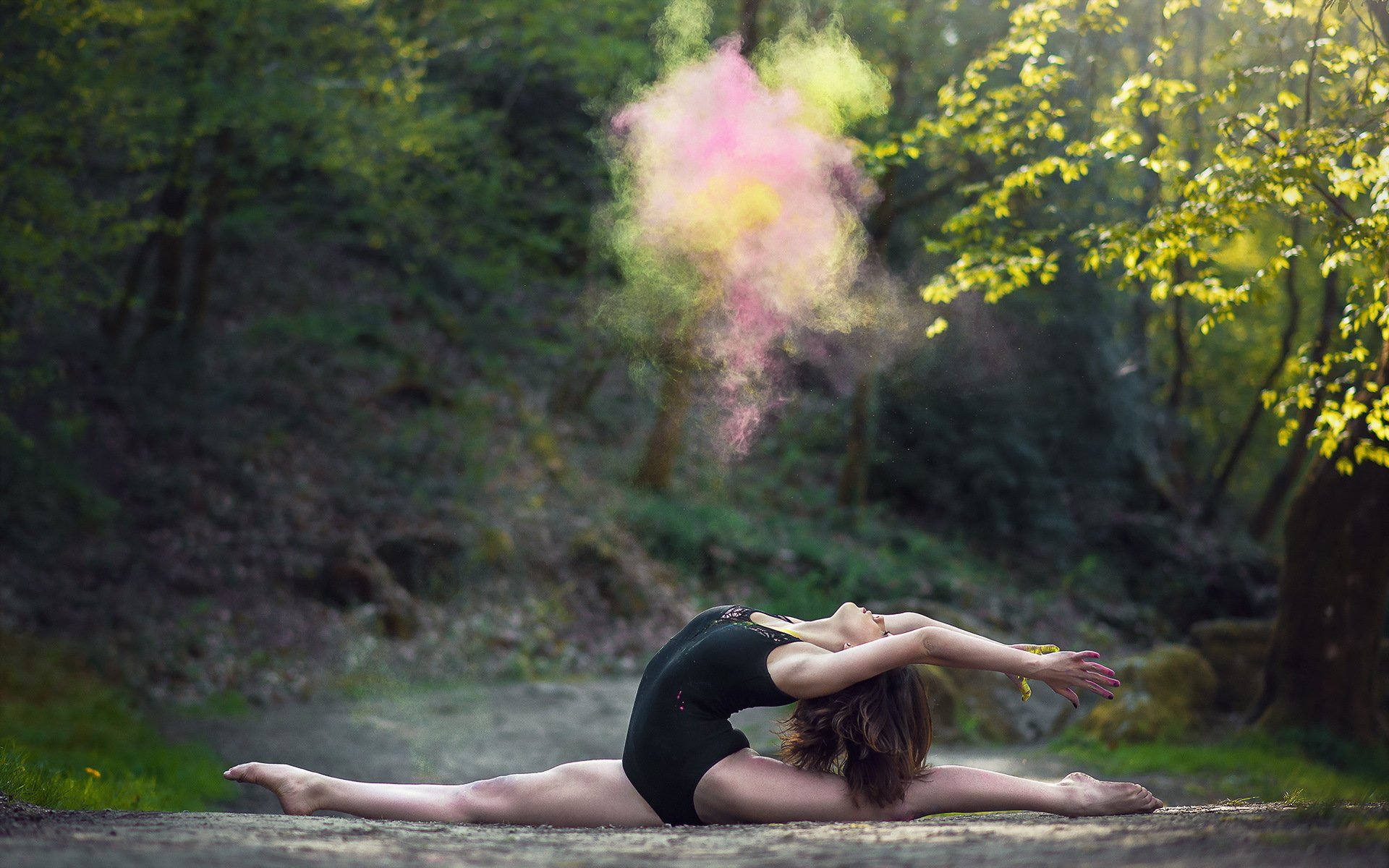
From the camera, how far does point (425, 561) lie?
45.7 feet

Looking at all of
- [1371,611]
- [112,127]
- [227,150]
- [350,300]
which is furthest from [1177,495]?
[112,127]

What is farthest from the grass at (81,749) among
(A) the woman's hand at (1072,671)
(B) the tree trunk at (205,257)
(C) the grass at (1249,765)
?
(C) the grass at (1249,765)

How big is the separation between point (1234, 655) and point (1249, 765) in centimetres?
428

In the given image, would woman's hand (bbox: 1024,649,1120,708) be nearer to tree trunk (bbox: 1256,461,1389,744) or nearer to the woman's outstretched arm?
the woman's outstretched arm

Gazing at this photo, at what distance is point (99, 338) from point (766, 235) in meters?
8.85

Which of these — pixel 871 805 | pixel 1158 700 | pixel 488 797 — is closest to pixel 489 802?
pixel 488 797

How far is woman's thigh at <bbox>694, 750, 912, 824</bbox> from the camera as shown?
4.26m

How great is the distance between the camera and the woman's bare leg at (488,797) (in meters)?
4.47

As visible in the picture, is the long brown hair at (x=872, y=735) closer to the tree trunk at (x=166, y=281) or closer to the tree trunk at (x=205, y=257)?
the tree trunk at (x=205, y=257)

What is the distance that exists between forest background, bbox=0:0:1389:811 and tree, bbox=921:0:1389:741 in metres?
0.04

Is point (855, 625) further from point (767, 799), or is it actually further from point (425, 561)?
point (425, 561)

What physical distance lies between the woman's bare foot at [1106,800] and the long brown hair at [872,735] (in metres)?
0.60

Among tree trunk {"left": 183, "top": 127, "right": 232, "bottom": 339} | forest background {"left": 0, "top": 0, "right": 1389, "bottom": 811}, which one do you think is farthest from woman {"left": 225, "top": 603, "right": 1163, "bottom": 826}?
tree trunk {"left": 183, "top": 127, "right": 232, "bottom": 339}

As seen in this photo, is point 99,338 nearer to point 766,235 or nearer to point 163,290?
point 163,290
